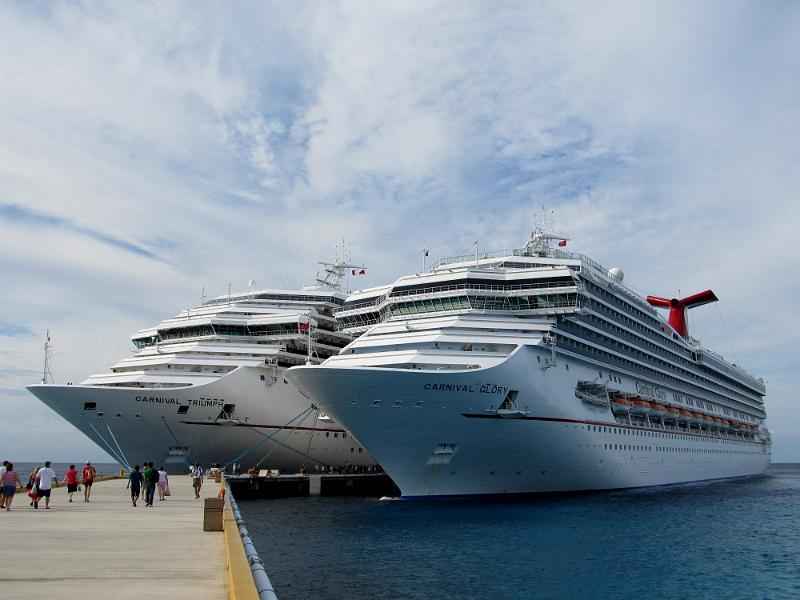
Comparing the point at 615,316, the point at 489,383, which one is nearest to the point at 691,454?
the point at 615,316

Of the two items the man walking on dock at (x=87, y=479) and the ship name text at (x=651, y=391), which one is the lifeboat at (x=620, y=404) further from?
the man walking on dock at (x=87, y=479)

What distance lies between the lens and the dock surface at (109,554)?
32.2 feet

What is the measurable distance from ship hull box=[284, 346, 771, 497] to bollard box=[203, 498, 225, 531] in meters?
15.5

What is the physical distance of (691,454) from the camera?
187ft

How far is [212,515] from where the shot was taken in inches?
643

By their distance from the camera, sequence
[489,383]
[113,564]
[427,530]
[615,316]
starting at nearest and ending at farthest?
[113,564] < [427,530] < [489,383] < [615,316]

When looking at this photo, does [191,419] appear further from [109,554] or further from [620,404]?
[109,554]

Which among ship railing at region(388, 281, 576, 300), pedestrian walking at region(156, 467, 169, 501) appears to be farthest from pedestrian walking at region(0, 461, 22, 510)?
ship railing at region(388, 281, 576, 300)

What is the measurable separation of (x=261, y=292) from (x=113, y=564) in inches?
1902

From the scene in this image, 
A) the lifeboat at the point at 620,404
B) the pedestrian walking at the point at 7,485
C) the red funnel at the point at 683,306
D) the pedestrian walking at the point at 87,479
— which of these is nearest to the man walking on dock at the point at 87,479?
the pedestrian walking at the point at 87,479

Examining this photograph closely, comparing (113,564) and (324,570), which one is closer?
(113,564)

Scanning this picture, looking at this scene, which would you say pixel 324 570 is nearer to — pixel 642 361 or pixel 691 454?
pixel 642 361

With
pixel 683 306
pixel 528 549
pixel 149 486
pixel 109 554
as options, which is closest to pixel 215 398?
pixel 149 486

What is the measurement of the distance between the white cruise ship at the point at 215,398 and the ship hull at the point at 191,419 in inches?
2.4
